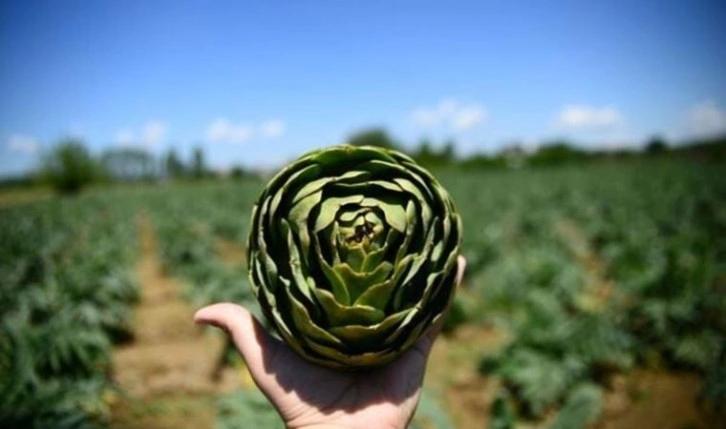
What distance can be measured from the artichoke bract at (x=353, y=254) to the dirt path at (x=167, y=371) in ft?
7.27

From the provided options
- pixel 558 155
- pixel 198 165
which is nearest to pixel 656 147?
pixel 558 155

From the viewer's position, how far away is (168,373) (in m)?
5.62

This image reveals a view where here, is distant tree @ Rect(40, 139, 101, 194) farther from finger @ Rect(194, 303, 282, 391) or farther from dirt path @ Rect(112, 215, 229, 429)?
finger @ Rect(194, 303, 282, 391)

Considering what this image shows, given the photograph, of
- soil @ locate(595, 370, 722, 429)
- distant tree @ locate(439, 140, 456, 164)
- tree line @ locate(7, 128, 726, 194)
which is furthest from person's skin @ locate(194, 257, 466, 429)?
distant tree @ locate(439, 140, 456, 164)

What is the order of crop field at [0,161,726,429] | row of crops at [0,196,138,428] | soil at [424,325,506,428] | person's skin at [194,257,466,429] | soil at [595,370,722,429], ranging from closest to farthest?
person's skin at [194,257,466,429]
row of crops at [0,196,138,428]
crop field at [0,161,726,429]
soil at [595,370,722,429]
soil at [424,325,506,428]

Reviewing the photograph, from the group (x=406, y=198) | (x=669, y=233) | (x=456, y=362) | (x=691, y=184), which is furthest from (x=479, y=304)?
(x=691, y=184)

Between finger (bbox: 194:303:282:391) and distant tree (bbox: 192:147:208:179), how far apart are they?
82349mm

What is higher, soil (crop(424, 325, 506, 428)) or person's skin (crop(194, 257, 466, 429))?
person's skin (crop(194, 257, 466, 429))

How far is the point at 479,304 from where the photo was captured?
691 cm

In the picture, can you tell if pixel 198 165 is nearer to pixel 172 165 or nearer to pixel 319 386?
pixel 172 165

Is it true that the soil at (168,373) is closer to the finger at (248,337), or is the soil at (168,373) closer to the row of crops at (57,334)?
the row of crops at (57,334)

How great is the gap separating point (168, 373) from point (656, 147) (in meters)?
77.5

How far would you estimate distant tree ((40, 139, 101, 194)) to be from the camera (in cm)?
6188

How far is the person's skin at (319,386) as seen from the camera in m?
1.72
